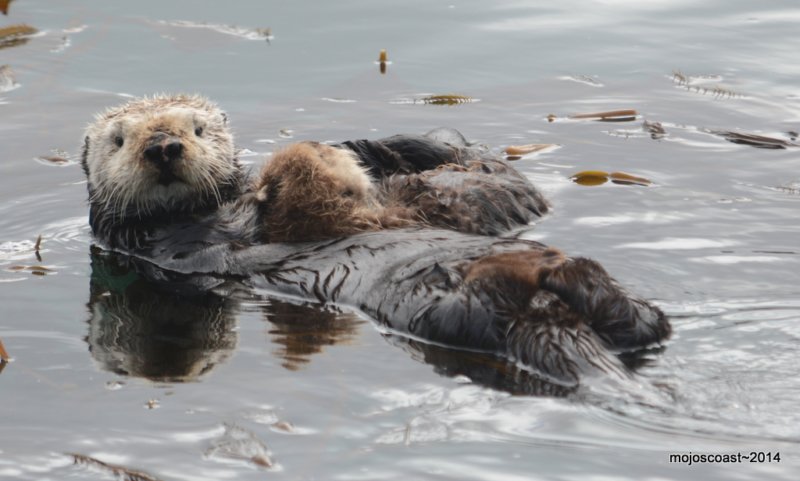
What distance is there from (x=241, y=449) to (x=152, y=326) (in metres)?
1.49

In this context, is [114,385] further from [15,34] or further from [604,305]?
[15,34]

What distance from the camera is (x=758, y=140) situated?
7.10 m

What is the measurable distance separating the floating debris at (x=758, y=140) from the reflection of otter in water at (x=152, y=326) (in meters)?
3.40

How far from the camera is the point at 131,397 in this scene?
14.1ft

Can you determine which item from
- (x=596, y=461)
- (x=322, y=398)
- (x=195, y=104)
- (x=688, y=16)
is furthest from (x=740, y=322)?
(x=688, y=16)

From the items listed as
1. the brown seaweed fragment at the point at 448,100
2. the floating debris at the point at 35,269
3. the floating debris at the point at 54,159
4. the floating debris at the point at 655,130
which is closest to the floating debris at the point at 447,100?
the brown seaweed fragment at the point at 448,100

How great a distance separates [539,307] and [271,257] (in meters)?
1.50

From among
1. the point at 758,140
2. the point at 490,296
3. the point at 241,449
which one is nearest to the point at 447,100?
the point at 758,140

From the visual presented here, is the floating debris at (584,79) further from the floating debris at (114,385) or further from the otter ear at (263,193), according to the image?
the floating debris at (114,385)

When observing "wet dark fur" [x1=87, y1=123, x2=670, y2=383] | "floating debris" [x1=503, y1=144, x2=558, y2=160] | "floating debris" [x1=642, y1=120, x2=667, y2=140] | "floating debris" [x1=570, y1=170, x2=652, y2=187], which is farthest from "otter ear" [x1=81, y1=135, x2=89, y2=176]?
"floating debris" [x1=642, y1=120, x2=667, y2=140]

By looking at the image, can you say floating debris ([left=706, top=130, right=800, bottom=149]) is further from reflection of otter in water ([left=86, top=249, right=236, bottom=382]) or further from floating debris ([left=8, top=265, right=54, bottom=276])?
floating debris ([left=8, top=265, right=54, bottom=276])

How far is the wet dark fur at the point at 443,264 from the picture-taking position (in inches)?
170

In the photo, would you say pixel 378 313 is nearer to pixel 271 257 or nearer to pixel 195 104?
pixel 271 257

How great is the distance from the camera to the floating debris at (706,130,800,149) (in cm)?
704
